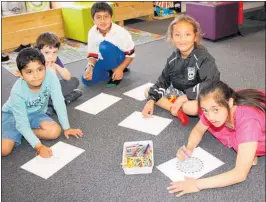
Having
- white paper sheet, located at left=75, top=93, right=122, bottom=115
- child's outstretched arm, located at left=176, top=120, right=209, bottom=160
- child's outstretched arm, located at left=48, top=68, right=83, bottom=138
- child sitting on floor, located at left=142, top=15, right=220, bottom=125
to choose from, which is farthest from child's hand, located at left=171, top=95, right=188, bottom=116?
child's outstretched arm, located at left=48, top=68, right=83, bottom=138

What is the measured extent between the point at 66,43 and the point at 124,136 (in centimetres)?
204

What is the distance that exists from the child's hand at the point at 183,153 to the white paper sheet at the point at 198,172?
3cm

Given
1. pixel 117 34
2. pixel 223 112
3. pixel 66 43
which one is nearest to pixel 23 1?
pixel 66 43

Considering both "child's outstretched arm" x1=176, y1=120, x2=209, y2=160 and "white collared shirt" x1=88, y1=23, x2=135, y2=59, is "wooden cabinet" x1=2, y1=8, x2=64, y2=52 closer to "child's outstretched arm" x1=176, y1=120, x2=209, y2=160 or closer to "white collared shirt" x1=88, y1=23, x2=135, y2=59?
"white collared shirt" x1=88, y1=23, x2=135, y2=59

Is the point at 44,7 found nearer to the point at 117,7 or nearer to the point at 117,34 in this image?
the point at 117,7

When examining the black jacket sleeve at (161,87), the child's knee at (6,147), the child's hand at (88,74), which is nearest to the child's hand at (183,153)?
the black jacket sleeve at (161,87)

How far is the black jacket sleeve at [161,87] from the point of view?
190 centimetres

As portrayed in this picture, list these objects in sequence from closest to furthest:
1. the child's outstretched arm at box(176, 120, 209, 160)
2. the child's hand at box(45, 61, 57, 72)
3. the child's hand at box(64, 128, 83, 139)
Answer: the child's outstretched arm at box(176, 120, 209, 160) < the child's hand at box(64, 128, 83, 139) < the child's hand at box(45, 61, 57, 72)

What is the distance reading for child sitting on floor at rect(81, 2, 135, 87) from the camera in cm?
234

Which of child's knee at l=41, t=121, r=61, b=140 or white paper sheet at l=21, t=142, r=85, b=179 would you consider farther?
child's knee at l=41, t=121, r=61, b=140

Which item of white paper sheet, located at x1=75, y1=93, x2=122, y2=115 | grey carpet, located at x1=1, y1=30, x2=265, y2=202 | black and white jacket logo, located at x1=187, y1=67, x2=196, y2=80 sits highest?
black and white jacket logo, located at x1=187, y1=67, x2=196, y2=80

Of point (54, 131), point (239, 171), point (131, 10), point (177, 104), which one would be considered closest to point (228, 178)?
point (239, 171)

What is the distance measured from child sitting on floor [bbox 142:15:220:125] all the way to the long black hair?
1.72 feet

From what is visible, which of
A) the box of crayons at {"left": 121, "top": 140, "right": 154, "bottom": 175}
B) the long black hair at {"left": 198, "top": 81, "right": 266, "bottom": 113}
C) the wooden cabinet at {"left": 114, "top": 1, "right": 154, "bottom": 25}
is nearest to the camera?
the long black hair at {"left": 198, "top": 81, "right": 266, "bottom": 113}
